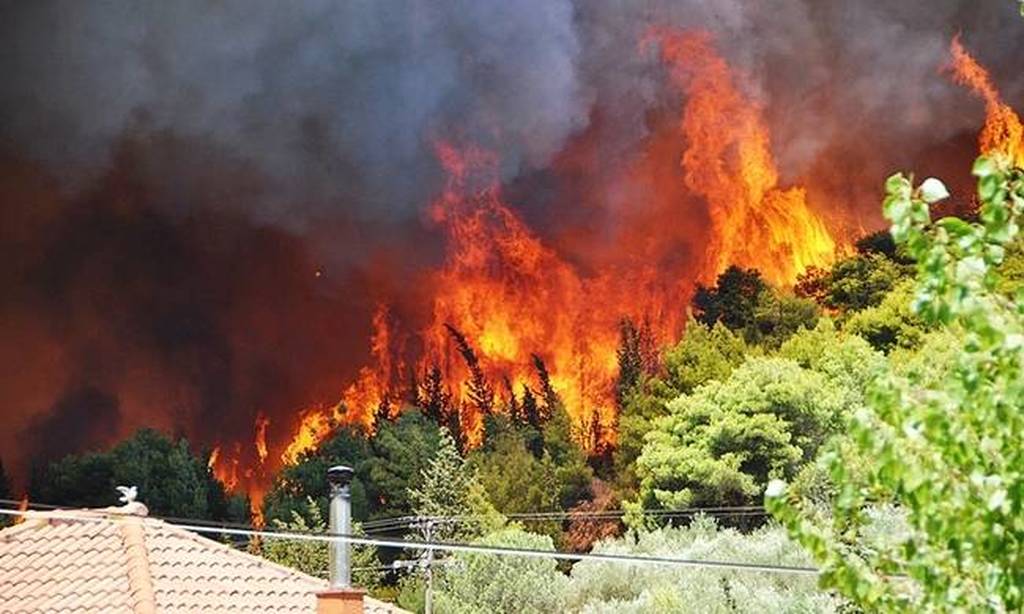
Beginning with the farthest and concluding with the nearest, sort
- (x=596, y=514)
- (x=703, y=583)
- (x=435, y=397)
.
A: (x=435, y=397)
(x=596, y=514)
(x=703, y=583)

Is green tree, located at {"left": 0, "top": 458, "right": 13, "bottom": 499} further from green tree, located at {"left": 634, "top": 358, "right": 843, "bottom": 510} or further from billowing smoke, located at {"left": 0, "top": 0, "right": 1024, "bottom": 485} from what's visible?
green tree, located at {"left": 634, "top": 358, "right": 843, "bottom": 510}

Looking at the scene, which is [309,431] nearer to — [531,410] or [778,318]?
[531,410]

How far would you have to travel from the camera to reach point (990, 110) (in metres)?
64.6

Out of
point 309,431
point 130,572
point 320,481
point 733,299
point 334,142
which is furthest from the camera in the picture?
point 334,142

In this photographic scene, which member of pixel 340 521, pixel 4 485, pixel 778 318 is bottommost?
pixel 340 521

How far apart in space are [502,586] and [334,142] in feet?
104

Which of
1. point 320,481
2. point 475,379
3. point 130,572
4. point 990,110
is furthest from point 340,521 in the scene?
point 990,110

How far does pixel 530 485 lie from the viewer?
173ft

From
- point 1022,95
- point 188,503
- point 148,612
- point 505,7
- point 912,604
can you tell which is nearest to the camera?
point 912,604

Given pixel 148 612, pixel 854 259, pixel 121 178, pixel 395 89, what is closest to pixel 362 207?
pixel 395 89

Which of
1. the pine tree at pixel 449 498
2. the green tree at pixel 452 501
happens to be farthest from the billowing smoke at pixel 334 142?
the pine tree at pixel 449 498

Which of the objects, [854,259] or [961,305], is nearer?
[961,305]

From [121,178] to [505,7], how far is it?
16.5 m

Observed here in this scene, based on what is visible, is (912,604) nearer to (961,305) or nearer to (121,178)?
(961,305)
